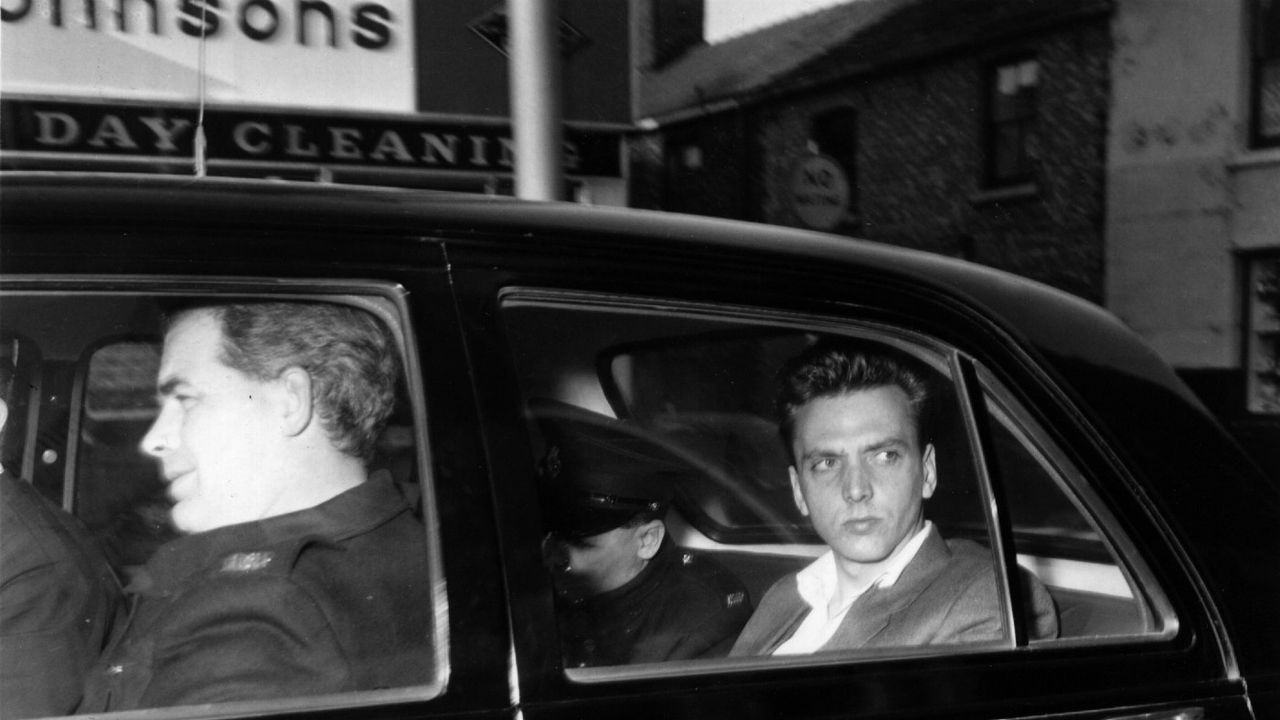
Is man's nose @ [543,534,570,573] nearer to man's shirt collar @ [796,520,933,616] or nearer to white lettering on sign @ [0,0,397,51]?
man's shirt collar @ [796,520,933,616]

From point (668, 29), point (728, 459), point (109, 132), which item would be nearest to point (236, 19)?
point (109, 132)

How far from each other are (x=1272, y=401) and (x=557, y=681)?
43.9 feet

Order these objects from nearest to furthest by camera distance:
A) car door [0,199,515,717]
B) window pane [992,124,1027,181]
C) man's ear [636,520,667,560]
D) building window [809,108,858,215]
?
car door [0,199,515,717], man's ear [636,520,667,560], window pane [992,124,1027,181], building window [809,108,858,215]

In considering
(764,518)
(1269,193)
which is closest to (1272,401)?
(1269,193)

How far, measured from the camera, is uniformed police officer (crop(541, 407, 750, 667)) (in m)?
1.55

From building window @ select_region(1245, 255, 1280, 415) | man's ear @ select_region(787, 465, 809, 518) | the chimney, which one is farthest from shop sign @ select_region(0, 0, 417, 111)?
the chimney

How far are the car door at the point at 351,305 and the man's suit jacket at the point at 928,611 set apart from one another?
49 centimetres

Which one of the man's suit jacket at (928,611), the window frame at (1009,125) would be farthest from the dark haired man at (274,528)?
the window frame at (1009,125)

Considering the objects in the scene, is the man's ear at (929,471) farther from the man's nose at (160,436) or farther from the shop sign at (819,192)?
the shop sign at (819,192)

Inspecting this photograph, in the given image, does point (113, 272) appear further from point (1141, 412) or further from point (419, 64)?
point (419, 64)

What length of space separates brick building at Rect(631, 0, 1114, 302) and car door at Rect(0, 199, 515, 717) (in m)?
11.6

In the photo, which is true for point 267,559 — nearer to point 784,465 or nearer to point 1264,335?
point 784,465

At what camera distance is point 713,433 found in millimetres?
2180

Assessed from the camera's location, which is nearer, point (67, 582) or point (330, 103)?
point (67, 582)
